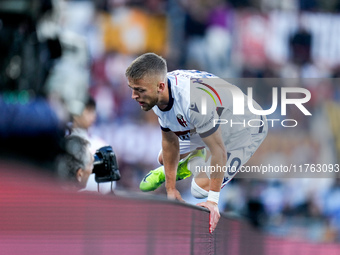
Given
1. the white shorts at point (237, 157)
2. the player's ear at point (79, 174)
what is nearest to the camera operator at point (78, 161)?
the player's ear at point (79, 174)

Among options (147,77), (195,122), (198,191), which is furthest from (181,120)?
(198,191)

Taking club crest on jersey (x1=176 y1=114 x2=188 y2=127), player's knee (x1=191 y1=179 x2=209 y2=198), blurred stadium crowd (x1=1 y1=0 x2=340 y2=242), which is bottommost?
player's knee (x1=191 y1=179 x2=209 y2=198)

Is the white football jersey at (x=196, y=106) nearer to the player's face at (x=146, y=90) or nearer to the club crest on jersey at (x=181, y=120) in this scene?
the club crest on jersey at (x=181, y=120)

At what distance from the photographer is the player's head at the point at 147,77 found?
4.96 metres

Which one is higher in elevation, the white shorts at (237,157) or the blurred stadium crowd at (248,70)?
the blurred stadium crowd at (248,70)

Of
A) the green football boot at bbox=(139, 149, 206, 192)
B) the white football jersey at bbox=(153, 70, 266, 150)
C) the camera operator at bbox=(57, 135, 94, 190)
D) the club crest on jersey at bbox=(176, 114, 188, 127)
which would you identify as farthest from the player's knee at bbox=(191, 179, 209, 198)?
the camera operator at bbox=(57, 135, 94, 190)

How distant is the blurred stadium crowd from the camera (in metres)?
12.8

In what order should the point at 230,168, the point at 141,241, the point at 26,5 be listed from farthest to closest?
the point at 230,168 → the point at 26,5 → the point at 141,241

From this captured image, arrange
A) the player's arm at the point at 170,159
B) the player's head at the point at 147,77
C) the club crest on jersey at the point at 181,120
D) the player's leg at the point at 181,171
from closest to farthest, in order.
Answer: the player's head at the point at 147,77, the club crest on jersey at the point at 181,120, the player's arm at the point at 170,159, the player's leg at the point at 181,171

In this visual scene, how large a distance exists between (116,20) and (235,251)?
7.09 m

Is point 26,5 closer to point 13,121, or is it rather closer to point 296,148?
point 13,121

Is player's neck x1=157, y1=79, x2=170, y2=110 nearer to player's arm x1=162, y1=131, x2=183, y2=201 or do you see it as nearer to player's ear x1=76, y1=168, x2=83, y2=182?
player's arm x1=162, y1=131, x2=183, y2=201

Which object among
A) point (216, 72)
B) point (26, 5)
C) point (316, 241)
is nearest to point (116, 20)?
point (216, 72)

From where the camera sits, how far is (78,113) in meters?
7.52
